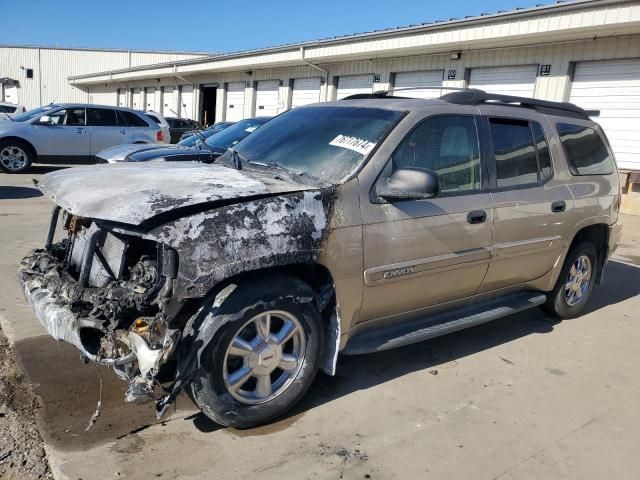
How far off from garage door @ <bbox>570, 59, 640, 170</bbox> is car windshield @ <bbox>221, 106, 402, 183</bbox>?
9.86 metres

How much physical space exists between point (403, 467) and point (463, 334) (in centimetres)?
211

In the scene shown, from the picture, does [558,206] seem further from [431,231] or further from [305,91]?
[305,91]

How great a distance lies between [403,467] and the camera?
2.84 metres

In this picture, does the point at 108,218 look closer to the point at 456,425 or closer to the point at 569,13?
the point at 456,425

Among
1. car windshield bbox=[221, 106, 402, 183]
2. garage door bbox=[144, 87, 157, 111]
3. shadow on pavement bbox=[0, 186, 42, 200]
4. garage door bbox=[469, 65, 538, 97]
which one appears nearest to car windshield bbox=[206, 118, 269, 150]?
shadow on pavement bbox=[0, 186, 42, 200]

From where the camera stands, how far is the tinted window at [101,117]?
1373cm

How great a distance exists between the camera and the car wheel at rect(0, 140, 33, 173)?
42.6ft

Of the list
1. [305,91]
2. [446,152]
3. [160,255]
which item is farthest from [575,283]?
[305,91]

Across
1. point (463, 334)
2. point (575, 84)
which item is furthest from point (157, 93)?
point (463, 334)

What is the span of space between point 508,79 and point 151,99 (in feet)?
88.9

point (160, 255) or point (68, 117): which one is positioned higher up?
point (68, 117)

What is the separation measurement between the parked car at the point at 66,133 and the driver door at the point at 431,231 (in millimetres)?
11637

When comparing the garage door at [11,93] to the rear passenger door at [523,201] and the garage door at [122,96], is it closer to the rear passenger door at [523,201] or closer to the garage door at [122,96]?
the garage door at [122,96]

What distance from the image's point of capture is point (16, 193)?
33.8 feet
